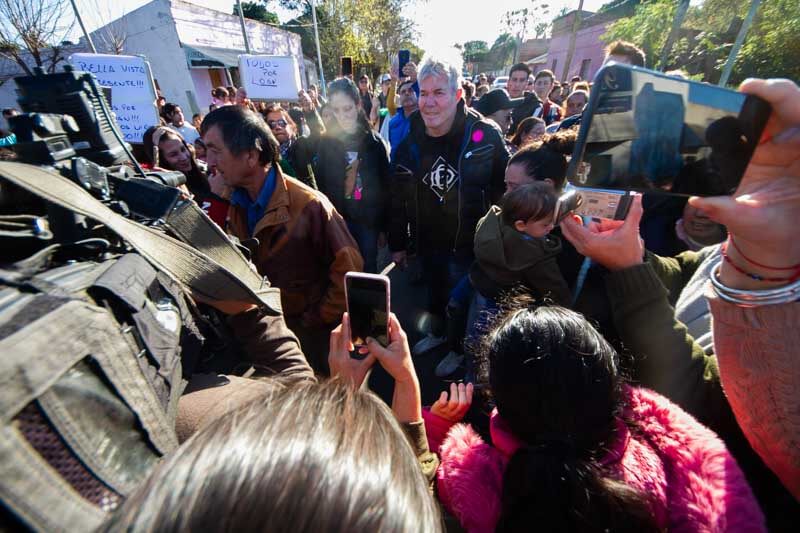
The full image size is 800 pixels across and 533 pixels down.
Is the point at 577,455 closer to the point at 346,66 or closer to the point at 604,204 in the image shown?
the point at 604,204

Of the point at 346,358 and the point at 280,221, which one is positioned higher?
the point at 280,221

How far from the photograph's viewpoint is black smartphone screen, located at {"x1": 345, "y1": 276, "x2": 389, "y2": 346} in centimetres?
115

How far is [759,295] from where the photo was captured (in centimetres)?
79

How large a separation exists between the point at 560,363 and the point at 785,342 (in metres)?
0.46

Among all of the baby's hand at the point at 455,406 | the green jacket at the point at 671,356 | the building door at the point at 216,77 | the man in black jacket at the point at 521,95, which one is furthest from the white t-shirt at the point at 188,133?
the building door at the point at 216,77

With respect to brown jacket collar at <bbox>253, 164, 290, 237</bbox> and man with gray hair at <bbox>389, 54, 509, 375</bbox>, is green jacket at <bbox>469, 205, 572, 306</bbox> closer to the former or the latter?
man with gray hair at <bbox>389, 54, 509, 375</bbox>

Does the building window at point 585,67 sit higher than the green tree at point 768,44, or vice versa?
the green tree at point 768,44

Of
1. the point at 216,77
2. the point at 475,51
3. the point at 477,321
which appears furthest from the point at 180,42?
the point at 475,51

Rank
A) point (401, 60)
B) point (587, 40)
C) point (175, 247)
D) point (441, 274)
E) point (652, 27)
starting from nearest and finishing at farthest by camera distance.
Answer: point (175, 247) < point (441, 274) < point (401, 60) < point (652, 27) < point (587, 40)

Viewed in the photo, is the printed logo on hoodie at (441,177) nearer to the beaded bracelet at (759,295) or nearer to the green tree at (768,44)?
the beaded bracelet at (759,295)

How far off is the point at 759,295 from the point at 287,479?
1018 millimetres

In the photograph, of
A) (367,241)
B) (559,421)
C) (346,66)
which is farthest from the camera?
(346,66)

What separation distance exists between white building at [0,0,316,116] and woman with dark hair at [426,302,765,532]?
659 inches

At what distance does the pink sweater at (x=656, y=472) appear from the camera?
745mm
